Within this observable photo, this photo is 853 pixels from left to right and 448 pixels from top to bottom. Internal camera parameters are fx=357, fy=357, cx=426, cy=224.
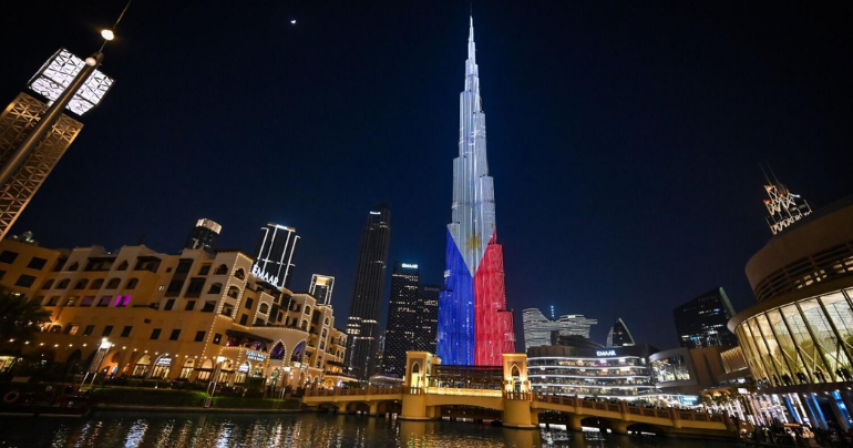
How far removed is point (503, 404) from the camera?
1544 inches

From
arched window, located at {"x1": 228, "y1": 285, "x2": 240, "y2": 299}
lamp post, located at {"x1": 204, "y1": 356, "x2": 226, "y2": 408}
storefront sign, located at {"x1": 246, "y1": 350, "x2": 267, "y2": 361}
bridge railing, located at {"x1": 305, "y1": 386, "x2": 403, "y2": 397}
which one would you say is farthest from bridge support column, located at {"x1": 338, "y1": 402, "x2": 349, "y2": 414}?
arched window, located at {"x1": 228, "y1": 285, "x2": 240, "y2": 299}

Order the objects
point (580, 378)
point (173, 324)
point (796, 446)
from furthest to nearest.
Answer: point (580, 378) < point (173, 324) < point (796, 446)

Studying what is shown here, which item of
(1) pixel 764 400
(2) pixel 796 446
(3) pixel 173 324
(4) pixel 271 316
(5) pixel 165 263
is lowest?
(2) pixel 796 446

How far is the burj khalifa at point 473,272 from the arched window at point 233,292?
62805 millimetres

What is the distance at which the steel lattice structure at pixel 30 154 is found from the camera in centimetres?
2959

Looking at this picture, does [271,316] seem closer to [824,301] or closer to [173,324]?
[173,324]

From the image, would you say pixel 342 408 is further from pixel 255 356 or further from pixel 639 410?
pixel 639 410

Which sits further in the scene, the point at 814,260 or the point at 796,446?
the point at 814,260

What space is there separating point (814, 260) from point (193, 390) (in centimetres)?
5904

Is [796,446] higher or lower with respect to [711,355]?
lower

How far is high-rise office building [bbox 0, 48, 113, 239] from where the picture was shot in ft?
66.9

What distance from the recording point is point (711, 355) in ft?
245

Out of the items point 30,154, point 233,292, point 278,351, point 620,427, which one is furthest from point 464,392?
point 30,154

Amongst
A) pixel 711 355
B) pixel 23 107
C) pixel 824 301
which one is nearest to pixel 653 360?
pixel 711 355
